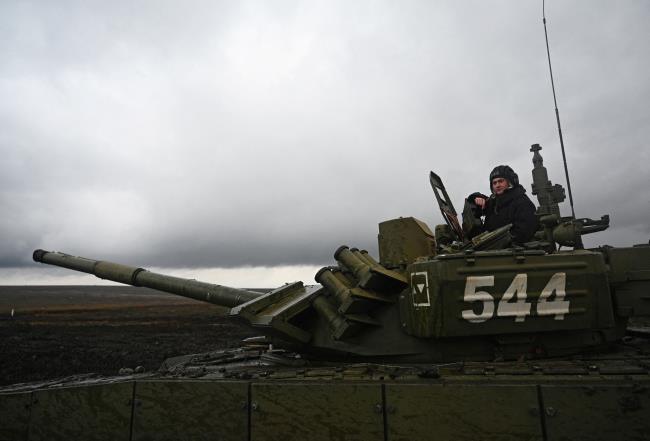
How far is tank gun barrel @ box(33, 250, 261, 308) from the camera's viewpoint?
7.84 m

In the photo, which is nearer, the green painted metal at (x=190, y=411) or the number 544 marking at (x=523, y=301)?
the green painted metal at (x=190, y=411)

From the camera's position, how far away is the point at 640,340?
638cm

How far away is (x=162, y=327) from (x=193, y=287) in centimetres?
2296

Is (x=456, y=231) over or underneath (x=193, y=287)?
over

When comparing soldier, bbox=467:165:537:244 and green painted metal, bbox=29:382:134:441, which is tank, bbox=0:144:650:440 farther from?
soldier, bbox=467:165:537:244

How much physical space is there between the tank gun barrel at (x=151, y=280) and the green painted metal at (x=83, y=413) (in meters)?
2.85

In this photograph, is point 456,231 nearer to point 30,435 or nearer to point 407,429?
point 407,429

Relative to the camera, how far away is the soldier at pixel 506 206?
19.9 feet

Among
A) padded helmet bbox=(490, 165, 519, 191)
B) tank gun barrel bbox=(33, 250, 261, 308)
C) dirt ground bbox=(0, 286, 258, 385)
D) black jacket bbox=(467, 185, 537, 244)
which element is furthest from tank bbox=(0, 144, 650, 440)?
dirt ground bbox=(0, 286, 258, 385)

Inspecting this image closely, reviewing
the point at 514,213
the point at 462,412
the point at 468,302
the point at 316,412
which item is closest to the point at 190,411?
the point at 316,412

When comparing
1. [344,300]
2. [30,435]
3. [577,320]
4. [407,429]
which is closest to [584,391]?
[577,320]

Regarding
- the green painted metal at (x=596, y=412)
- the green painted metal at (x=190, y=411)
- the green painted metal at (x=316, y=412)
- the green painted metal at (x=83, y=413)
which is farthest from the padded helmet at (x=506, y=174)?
the green painted metal at (x=83, y=413)

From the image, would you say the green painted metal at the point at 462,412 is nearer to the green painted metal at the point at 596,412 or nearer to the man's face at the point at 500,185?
the green painted metal at the point at 596,412

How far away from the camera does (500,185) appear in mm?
6426
